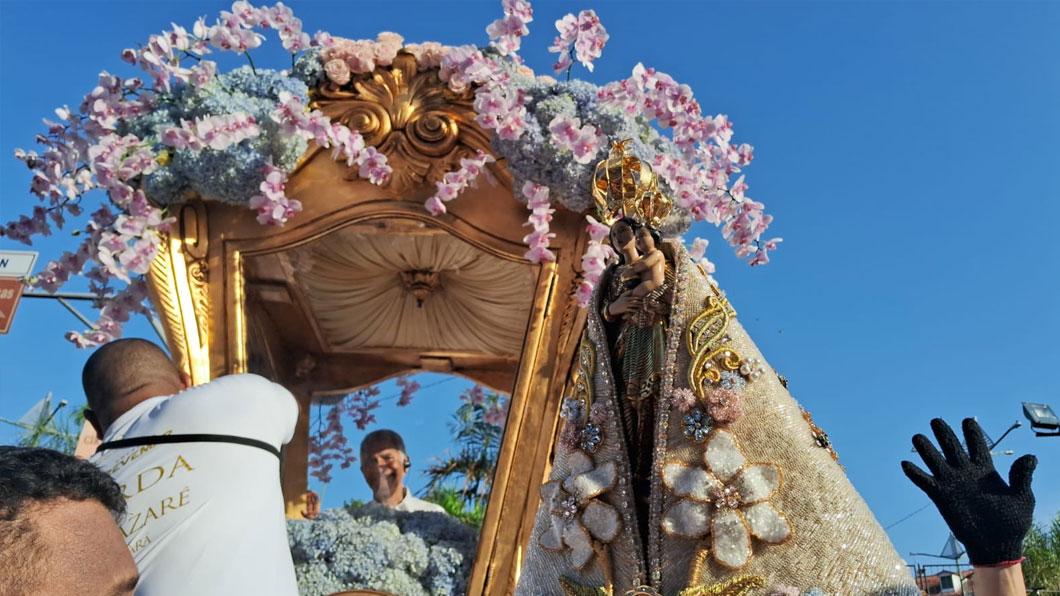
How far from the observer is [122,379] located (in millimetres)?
2506

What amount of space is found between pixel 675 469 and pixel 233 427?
969mm

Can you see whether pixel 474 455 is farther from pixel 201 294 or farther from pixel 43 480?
pixel 43 480

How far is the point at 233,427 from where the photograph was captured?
196cm

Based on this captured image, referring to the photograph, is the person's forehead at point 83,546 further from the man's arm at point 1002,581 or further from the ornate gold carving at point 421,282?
the ornate gold carving at point 421,282

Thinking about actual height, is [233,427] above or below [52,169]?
below

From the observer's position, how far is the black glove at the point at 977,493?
1842 mm

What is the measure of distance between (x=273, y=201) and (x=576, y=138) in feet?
3.78

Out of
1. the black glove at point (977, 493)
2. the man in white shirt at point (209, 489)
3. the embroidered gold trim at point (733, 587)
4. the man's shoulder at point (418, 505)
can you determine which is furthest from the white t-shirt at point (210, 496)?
the man's shoulder at point (418, 505)

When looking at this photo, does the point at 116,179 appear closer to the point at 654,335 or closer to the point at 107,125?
the point at 107,125

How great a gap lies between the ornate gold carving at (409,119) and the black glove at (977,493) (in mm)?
2204

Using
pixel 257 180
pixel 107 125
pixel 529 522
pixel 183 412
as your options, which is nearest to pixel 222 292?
pixel 257 180

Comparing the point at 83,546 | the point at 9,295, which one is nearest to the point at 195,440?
the point at 83,546

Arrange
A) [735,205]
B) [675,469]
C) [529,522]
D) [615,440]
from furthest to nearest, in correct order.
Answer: [735,205], [529,522], [615,440], [675,469]

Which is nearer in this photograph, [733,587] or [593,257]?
[733,587]
